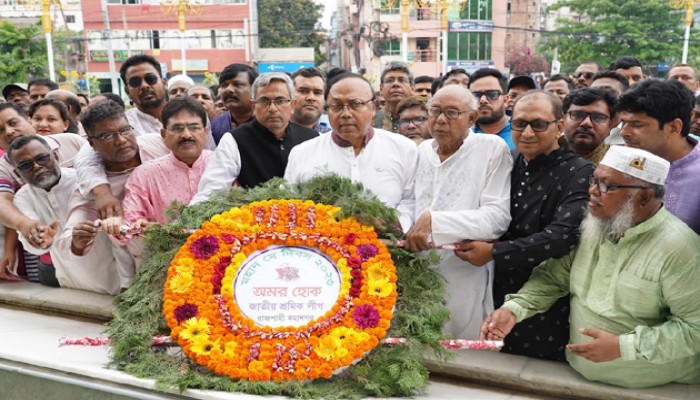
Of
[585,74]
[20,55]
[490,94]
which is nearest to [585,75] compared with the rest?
[585,74]

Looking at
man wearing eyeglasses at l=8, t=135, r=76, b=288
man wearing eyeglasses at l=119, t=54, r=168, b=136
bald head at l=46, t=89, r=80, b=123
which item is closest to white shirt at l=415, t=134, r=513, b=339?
man wearing eyeglasses at l=8, t=135, r=76, b=288

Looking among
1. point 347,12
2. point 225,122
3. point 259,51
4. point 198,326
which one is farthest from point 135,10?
point 198,326

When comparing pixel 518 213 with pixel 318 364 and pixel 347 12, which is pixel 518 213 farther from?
pixel 347 12

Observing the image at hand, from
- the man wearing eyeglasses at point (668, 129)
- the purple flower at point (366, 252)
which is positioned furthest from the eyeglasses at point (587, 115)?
the purple flower at point (366, 252)

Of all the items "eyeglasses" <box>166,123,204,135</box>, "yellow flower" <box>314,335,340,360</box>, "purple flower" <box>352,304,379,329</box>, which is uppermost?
"eyeglasses" <box>166,123,204,135</box>

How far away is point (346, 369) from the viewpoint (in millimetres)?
2820

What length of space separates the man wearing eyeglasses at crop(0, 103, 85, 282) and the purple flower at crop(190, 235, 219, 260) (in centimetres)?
132

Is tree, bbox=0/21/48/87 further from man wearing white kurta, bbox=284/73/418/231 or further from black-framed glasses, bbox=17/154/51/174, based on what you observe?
man wearing white kurta, bbox=284/73/418/231

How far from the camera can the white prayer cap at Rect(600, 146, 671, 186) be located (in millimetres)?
2510

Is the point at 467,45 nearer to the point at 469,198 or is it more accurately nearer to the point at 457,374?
the point at 469,198

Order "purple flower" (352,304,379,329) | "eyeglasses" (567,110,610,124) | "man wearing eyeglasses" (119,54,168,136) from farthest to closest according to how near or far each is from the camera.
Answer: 1. "man wearing eyeglasses" (119,54,168,136)
2. "eyeglasses" (567,110,610,124)
3. "purple flower" (352,304,379,329)

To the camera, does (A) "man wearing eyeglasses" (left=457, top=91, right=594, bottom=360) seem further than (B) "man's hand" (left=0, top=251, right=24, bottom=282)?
No

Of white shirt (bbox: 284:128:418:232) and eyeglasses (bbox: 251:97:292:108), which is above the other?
eyeglasses (bbox: 251:97:292:108)

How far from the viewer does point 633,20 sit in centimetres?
2902
